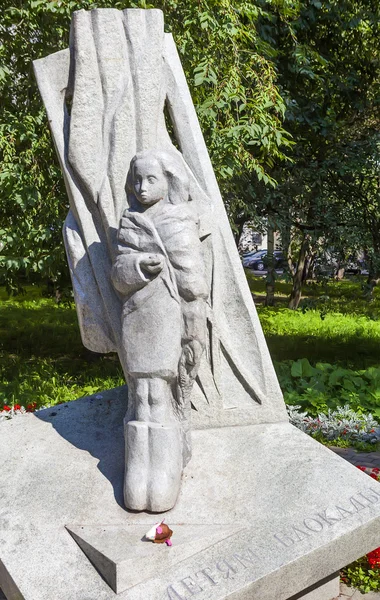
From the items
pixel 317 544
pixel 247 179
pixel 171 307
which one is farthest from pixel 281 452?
pixel 247 179

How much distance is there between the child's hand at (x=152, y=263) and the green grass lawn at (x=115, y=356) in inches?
134

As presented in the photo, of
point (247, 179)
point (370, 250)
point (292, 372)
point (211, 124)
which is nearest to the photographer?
point (211, 124)

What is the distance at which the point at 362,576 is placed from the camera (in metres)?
3.40

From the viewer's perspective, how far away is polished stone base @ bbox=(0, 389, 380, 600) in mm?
2760

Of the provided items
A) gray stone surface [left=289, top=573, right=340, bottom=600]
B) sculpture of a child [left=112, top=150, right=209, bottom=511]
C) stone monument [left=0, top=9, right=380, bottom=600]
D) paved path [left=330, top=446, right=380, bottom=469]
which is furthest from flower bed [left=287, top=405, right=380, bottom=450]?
sculpture of a child [left=112, top=150, right=209, bottom=511]

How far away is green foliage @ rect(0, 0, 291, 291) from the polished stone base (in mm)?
2322

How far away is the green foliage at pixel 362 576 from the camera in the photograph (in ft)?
11.0

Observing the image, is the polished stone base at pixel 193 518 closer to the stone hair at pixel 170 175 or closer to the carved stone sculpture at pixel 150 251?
the carved stone sculpture at pixel 150 251

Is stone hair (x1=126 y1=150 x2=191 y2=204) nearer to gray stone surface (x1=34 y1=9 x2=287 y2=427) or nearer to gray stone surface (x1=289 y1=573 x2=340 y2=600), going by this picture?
gray stone surface (x1=34 y1=9 x2=287 y2=427)

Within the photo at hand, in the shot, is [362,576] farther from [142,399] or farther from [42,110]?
[42,110]

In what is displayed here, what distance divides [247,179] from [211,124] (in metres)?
2.07

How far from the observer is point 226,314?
12.7 ft

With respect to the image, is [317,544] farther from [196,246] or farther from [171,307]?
[196,246]

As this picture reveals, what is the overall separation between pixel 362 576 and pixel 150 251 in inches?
81.4
